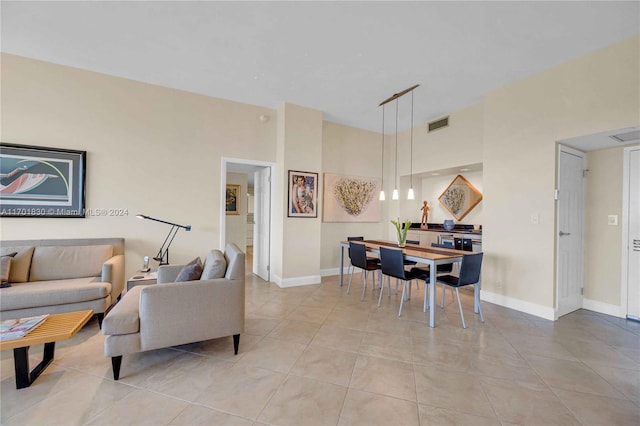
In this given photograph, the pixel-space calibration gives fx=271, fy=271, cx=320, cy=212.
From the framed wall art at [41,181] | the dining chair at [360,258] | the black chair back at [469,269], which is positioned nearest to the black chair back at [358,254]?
the dining chair at [360,258]

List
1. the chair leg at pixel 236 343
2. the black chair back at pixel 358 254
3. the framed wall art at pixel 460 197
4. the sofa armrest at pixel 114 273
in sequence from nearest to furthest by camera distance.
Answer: the chair leg at pixel 236 343, the sofa armrest at pixel 114 273, the black chair back at pixel 358 254, the framed wall art at pixel 460 197

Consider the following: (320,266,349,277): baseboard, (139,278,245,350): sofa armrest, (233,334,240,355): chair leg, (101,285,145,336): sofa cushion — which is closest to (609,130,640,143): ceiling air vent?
(320,266,349,277): baseboard

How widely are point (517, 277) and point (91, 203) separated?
17.9 ft

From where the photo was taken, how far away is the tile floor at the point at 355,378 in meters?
1.61

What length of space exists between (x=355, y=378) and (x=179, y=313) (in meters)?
1.41

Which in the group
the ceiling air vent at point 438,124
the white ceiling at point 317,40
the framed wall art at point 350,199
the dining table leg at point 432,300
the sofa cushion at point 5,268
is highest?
the white ceiling at point 317,40

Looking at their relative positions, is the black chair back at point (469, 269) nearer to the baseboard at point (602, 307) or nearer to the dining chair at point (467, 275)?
the dining chair at point (467, 275)

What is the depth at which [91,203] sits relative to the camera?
11.1ft

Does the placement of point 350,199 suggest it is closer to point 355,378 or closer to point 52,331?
point 355,378

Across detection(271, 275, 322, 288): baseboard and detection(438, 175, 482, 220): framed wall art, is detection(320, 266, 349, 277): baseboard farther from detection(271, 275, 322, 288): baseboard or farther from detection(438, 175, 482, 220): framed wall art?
detection(438, 175, 482, 220): framed wall art

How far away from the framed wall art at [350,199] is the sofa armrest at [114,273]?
3148mm

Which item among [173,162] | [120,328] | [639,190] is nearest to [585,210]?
[639,190]

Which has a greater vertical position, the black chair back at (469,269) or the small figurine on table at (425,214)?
the small figurine on table at (425,214)

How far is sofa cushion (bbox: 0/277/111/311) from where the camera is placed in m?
2.40
